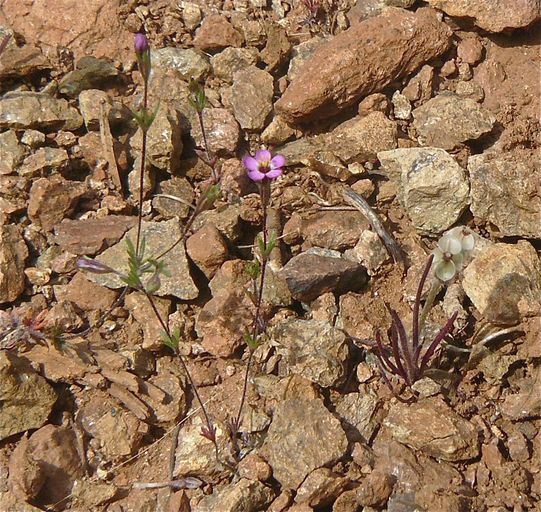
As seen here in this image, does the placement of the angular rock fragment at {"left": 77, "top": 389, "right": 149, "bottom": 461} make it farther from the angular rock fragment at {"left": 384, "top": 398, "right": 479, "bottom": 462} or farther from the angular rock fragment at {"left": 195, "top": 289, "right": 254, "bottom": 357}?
the angular rock fragment at {"left": 384, "top": 398, "right": 479, "bottom": 462}

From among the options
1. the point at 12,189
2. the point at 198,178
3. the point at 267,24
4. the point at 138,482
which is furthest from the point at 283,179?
the point at 138,482

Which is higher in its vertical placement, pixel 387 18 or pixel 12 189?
pixel 387 18

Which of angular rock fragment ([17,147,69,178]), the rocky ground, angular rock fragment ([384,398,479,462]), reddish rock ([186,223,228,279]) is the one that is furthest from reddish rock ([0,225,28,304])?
angular rock fragment ([384,398,479,462])

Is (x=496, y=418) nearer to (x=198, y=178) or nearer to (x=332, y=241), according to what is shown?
(x=332, y=241)

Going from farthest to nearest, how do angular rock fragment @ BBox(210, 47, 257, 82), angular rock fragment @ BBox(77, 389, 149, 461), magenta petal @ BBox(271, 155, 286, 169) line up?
angular rock fragment @ BBox(210, 47, 257, 82) → magenta petal @ BBox(271, 155, 286, 169) → angular rock fragment @ BBox(77, 389, 149, 461)

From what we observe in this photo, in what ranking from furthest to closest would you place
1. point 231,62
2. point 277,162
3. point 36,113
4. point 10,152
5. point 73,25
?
point 73,25
point 231,62
point 36,113
point 10,152
point 277,162

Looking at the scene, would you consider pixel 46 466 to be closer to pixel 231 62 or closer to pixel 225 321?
pixel 225 321

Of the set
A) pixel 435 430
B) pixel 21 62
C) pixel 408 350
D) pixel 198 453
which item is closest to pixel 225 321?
pixel 198 453
